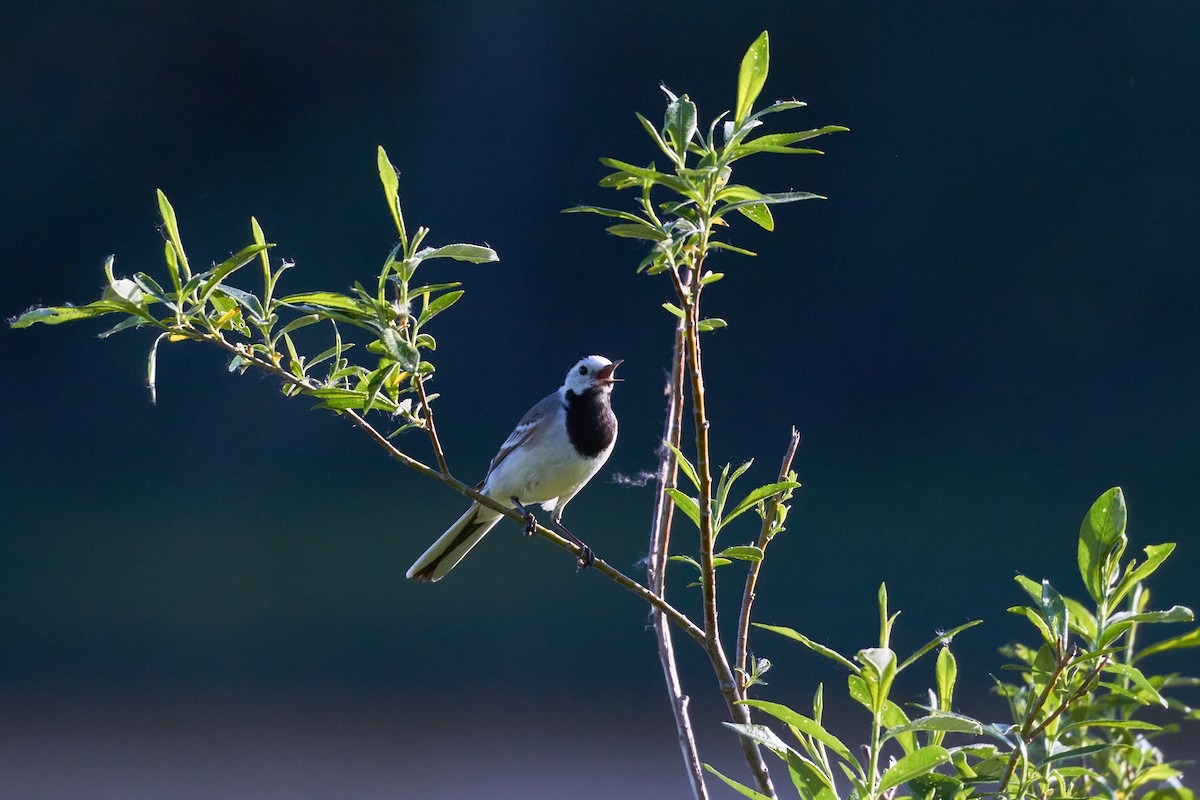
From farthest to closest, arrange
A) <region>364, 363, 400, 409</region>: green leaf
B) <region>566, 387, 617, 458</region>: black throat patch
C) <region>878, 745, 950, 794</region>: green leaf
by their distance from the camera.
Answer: <region>566, 387, 617, 458</region>: black throat patch → <region>364, 363, 400, 409</region>: green leaf → <region>878, 745, 950, 794</region>: green leaf

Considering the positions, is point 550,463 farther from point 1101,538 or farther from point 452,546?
point 1101,538

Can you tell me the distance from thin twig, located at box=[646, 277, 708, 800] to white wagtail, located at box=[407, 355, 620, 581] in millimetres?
888

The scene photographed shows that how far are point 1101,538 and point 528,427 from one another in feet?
5.33

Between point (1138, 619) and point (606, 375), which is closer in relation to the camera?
point (1138, 619)

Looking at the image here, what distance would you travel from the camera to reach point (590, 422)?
7.27 feet

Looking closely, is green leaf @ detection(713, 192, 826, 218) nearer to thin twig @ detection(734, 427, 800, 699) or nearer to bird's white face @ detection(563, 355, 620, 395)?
thin twig @ detection(734, 427, 800, 699)

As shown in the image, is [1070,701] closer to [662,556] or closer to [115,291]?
[662,556]

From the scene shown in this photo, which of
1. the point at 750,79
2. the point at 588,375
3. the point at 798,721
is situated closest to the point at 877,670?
the point at 798,721

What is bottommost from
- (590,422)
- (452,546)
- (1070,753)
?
(1070,753)

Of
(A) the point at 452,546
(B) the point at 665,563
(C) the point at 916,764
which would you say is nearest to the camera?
(C) the point at 916,764

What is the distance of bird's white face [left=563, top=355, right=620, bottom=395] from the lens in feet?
7.47

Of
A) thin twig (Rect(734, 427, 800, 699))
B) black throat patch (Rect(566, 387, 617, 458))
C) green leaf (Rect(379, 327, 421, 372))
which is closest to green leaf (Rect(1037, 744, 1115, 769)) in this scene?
thin twig (Rect(734, 427, 800, 699))

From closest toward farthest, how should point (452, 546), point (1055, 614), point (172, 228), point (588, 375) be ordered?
point (1055, 614) < point (172, 228) < point (452, 546) < point (588, 375)

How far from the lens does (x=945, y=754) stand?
69cm
